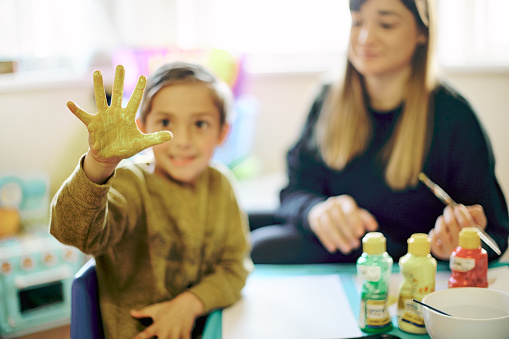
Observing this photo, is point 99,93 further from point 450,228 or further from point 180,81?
point 450,228

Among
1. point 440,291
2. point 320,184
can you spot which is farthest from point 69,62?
point 440,291

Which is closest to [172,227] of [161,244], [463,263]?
[161,244]

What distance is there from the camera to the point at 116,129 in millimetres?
540

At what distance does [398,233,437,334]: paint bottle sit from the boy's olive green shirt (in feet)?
0.72

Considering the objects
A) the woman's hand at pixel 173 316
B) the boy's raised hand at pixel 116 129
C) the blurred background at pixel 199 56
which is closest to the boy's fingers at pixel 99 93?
the boy's raised hand at pixel 116 129

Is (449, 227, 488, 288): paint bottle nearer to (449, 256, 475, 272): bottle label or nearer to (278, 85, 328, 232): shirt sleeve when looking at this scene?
(449, 256, 475, 272): bottle label

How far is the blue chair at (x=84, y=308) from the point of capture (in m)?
0.62

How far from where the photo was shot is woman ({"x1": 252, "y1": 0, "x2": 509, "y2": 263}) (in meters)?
0.81

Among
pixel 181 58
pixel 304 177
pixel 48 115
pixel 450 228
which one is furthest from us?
pixel 48 115

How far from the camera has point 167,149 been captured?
0.71 metres

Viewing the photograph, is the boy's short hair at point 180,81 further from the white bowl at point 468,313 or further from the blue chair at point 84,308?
the white bowl at point 468,313

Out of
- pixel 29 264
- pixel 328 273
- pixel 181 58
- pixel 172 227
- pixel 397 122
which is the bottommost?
pixel 29 264

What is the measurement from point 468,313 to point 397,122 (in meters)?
0.40

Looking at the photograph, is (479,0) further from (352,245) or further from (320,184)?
(352,245)
